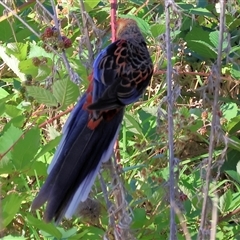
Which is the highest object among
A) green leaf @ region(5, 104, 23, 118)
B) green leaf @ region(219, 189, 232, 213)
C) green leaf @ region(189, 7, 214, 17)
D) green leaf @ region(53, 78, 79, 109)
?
green leaf @ region(53, 78, 79, 109)

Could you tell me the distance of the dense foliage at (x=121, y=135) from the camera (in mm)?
1738

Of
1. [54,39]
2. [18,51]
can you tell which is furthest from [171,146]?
[18,51]

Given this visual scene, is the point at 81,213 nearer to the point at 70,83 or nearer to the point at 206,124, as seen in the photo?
the point at 70,83

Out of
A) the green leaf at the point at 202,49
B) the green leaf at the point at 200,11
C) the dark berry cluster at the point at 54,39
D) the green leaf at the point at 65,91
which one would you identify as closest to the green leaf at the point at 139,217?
the green leaf at the point at 65,91

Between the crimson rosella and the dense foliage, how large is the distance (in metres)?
0.06

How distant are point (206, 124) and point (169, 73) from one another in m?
0.86

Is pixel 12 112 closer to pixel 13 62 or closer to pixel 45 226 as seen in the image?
pixel 13 62

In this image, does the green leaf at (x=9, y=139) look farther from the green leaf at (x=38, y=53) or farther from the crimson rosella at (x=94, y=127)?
the green leaf at (x=38, y=53)

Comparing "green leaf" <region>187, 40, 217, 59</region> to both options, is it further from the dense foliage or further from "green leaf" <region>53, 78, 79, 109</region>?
"green leaf" <region>53, 78, 79, 109</region>

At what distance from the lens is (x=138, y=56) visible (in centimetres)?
222

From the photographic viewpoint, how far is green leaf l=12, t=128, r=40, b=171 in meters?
1.71

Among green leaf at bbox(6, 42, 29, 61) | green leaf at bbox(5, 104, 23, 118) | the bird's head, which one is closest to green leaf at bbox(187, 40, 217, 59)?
the bird's head

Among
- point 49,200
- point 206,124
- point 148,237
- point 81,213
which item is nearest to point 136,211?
point 148,237

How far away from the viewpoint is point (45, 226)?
1727mm
